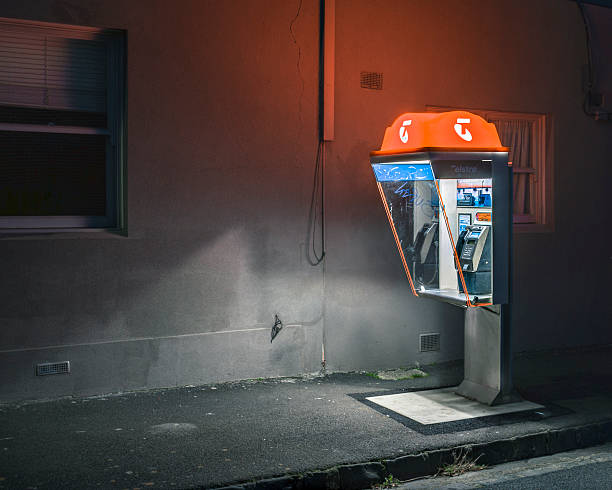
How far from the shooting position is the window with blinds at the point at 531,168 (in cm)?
896

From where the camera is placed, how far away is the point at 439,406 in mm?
6469

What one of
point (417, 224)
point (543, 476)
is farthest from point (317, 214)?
point (543, 476)

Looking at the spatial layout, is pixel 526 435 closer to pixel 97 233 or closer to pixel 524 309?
pixel 524 309

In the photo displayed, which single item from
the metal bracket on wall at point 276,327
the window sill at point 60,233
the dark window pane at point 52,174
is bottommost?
the metal bracket on wall at point 276,327

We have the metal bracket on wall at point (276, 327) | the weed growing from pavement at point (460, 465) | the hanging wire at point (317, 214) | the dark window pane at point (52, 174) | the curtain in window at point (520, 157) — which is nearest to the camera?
the weed growing from pavement at point (460, 465)

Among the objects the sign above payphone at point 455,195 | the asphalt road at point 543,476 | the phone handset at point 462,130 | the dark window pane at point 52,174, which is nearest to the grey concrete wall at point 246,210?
the dark window pane at point 52,174

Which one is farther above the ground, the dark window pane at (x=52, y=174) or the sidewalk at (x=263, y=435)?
the dark window pane at (x=52, y=174)

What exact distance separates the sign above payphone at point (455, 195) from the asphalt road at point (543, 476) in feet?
4.66

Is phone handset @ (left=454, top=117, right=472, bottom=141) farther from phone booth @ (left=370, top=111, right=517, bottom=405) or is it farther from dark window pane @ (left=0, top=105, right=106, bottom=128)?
dark window pane @ (left=0, top=105, right=106, bottom=128)

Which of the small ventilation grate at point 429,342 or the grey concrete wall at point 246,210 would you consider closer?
the grey concrete wall at point 246,210

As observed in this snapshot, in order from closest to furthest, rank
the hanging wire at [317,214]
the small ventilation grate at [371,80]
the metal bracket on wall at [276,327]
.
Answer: the metal bracket on wall at [276,327]
the hanging wire at [317,214]
the small ventilation grate at [371,80]

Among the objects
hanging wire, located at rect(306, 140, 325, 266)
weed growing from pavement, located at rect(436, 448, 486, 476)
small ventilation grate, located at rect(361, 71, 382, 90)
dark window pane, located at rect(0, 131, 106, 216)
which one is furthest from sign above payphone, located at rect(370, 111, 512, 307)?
dark window pane, located at rect(0, 131, 106, 216)

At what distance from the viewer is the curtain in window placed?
8.91 m

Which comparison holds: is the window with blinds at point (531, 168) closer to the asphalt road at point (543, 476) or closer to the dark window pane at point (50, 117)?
the asphalt road at point (543, 476)
